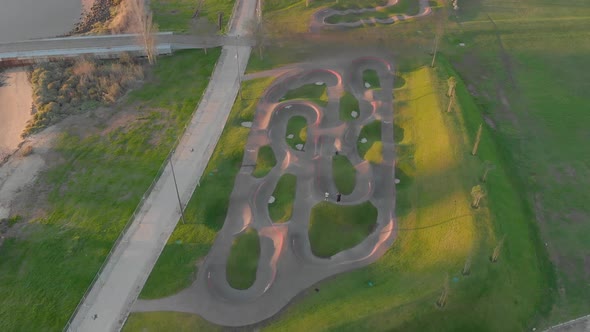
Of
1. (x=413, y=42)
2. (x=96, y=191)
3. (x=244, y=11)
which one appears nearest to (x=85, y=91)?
(x=96, y=191)

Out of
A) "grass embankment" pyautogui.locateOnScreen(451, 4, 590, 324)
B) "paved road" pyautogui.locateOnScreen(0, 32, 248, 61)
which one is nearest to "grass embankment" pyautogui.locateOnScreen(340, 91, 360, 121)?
"grass embankment" pyautogui.locateOnScreen(451, 4, 590, 324)

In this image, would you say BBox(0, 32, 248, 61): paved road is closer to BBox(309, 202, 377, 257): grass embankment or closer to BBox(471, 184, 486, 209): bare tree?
BBox(309, 202, 377, 257): grass embankment

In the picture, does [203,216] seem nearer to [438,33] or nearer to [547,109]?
[547,109]

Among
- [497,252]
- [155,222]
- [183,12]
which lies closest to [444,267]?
[497,252]

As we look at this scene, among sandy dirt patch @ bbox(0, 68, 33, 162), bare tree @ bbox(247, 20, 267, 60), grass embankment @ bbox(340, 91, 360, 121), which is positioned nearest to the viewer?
sandy dirt patch @ bbox(0, 68, 33, 162)

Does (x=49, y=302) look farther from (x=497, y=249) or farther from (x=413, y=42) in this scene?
(x=413, y=42)

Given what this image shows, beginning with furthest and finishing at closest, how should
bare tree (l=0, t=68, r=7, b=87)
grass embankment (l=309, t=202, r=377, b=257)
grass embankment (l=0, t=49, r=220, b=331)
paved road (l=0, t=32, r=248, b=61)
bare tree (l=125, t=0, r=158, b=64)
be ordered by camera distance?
paved road (l=0, t=32, r=248, b=61) → bare tree (l=0, t=68, r=7, b=87) → bare tree (l=125, t=0, r=158, b=64) → grass embankment (l=309, t=202, r=377, b=257) → grass embankment (l=0, t=49, r=220, b=331)

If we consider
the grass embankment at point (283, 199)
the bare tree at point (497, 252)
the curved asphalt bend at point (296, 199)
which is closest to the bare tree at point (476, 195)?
the bare tree at point (497, 252)
